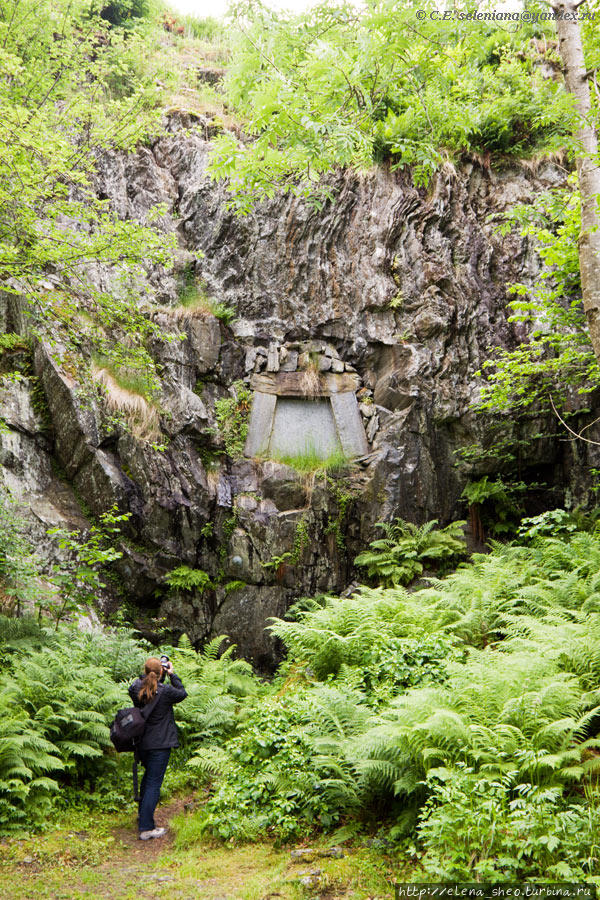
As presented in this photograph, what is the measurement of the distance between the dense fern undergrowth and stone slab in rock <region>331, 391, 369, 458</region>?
5118 mm

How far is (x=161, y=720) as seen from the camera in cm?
545

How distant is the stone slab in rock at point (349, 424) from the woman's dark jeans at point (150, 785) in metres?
8.16

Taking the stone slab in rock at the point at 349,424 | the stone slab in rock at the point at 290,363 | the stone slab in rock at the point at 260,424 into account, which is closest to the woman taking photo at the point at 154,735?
the stone slab in rock at the point at 260,424

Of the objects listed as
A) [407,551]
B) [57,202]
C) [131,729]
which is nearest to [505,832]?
[131,729]

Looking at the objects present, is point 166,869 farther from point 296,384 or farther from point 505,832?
point 296,384

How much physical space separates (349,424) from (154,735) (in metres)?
8.63

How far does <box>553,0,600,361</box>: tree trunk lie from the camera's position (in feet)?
19.4

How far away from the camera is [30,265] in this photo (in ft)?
21.6

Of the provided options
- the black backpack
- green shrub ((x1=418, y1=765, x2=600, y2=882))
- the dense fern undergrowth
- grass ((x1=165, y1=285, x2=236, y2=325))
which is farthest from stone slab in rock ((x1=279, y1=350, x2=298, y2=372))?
green shrub ((x1=418, y1=765, x2=600, y2=882))

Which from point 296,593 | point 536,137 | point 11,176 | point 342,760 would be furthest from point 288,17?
point 536,137

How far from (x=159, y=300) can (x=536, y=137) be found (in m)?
10.2

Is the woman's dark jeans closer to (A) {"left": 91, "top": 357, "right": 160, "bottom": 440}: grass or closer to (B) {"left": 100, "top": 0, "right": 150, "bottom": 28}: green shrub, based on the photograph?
(A) {"left": 91, "top": 357, "right": 160, "bottom": 440}: grass

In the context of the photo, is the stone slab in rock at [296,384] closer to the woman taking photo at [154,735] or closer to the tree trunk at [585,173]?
the tree trunk at [585,173]

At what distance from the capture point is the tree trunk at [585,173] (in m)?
5.91
